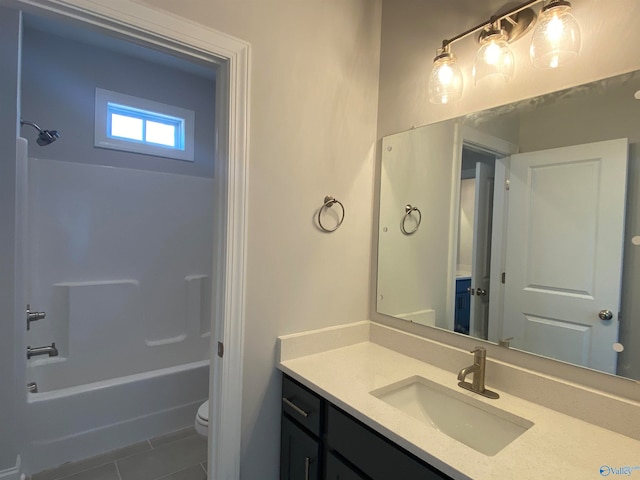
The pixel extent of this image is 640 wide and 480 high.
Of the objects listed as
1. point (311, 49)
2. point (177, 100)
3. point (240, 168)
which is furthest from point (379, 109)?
point (177, 100)

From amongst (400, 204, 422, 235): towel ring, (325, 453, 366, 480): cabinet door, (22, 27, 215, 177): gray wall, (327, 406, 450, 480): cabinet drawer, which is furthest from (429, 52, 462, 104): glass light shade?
(22, 27, 215, 177): gray wall

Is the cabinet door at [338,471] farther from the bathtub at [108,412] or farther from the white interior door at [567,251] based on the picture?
the bathtub at [108,412]

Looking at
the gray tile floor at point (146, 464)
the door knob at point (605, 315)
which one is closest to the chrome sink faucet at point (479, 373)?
the door knob at point (605, 315)

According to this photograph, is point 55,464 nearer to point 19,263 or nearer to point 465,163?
point 19,263

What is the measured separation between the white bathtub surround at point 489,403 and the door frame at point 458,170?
20cm

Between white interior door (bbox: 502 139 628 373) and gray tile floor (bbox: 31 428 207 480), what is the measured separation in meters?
1.89

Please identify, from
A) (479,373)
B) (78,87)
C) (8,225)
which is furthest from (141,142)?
(479,373)

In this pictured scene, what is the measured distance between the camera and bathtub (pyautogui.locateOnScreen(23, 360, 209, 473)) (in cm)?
189

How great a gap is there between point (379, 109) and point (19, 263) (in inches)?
76.6

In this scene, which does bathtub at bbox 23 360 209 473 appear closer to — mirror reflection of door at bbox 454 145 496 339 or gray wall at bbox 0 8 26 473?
gray wall at bbox 0 8 26 473

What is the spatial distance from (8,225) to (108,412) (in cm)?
127

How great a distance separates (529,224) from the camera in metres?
1.18

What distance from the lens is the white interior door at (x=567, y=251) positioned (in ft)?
3.25

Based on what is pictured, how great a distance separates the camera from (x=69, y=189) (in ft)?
7.42
